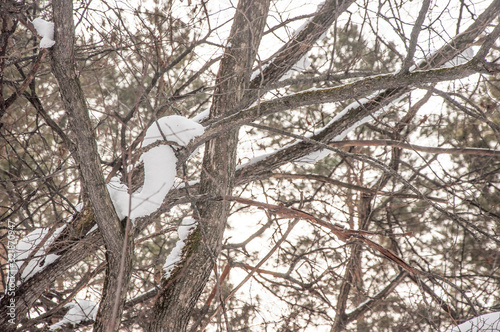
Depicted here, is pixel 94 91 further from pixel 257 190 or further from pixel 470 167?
pixel 470 167

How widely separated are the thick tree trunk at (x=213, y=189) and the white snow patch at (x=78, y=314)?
4.52 ft

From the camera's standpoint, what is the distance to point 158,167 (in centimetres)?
245

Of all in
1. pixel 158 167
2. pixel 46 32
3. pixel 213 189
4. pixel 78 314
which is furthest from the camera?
pixel 78 314

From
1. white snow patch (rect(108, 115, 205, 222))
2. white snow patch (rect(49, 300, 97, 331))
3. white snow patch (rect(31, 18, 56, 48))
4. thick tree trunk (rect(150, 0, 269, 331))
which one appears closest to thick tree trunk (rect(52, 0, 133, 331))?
white snow patch (rect(31, 18, 56, 48))

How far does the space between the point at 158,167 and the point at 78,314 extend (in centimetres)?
236

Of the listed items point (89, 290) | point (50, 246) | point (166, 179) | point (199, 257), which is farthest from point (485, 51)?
point (89, 290)

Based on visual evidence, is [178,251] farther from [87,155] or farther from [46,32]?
[46,32]

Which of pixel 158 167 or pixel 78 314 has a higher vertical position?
pixel 158 167

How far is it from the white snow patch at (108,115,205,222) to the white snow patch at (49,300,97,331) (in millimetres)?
1882

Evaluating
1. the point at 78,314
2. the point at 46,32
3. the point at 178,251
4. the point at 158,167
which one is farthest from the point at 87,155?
the point at 78,314

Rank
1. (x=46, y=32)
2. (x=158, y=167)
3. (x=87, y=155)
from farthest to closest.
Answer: (x=158, y=167) < (x=87, y=155) < (x=46, y=32)

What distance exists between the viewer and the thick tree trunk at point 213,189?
2.82 meters

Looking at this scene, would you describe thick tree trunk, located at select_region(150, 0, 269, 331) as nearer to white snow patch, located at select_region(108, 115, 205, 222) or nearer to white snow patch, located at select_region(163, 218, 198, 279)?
white snow patch, located at select_region(163, 218, 198, 279)

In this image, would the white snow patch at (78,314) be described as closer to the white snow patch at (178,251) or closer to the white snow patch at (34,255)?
the white snow patch at (34,255)
